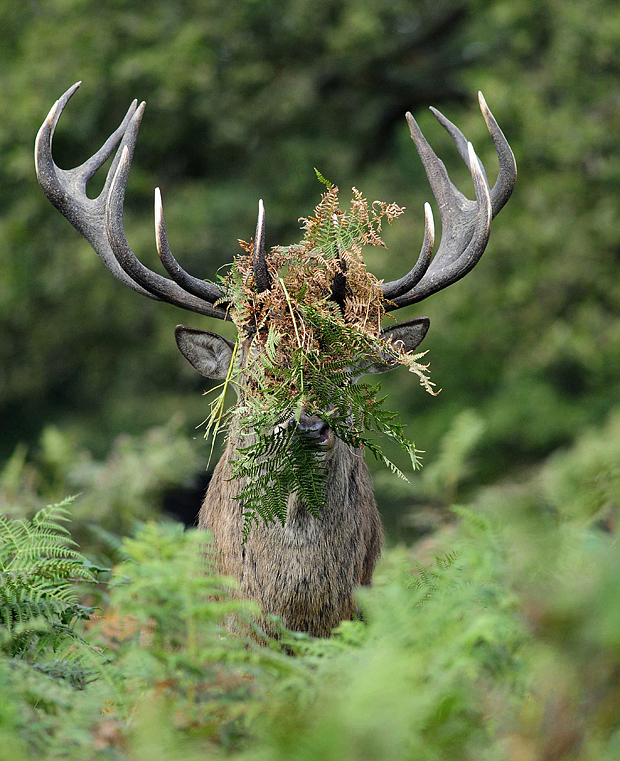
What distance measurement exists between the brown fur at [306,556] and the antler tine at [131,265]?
0.79 m

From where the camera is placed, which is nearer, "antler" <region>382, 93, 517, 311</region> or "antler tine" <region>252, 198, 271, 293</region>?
"antler tine" <region>252, 198, 271, 293</region>

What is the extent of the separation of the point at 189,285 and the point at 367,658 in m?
2.59

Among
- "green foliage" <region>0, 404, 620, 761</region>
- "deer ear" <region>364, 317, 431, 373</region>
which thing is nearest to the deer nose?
"deer ear" <region>364, 317, 431, 373</region>

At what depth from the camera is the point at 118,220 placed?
4.70 m

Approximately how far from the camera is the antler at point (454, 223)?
4.59m

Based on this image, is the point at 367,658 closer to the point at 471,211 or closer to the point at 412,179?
the point at 471,211

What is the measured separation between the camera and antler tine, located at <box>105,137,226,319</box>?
466 centimetres

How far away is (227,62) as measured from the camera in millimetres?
16656

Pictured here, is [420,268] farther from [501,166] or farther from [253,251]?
[501,166]

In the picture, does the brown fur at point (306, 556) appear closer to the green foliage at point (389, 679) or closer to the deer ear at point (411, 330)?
the deer ear at point (411, 330)

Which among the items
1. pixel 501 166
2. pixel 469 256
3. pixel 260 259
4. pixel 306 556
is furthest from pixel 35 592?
pixel 501 166

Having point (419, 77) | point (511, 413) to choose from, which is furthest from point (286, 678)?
point (419, 77)

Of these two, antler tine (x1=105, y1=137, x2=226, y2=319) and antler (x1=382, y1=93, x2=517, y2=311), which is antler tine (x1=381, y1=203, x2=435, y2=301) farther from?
antler tine (x1=105, y1=137, x2=226, y2=319)

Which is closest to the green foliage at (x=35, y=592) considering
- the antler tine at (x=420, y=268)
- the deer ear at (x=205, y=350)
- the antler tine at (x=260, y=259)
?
the antler tine at (x=260, y=259)
